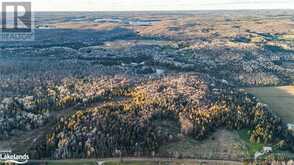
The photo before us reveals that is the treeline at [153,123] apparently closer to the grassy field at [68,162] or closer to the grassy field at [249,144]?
the grassy field at [249,144]

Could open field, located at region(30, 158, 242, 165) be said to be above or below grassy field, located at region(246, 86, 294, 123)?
below

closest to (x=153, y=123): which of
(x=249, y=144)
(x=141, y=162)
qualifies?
(x=141, y=162)

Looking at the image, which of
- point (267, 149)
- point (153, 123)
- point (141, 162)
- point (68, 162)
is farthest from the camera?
point (153, 123)

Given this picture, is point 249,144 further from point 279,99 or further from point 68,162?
point 279,99

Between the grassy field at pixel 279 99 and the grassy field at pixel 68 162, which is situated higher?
the grassy field at pixel 279 99

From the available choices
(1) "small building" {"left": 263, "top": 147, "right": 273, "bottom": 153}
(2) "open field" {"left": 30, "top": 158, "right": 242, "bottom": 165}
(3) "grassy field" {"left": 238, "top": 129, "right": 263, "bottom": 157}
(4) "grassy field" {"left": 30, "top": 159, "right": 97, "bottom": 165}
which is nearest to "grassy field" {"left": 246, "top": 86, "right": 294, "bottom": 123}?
(3) "grassy field" {"left": 238, "top": 129, "right": 263, "bottom": 157}

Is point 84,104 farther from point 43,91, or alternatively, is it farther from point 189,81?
point 189,81

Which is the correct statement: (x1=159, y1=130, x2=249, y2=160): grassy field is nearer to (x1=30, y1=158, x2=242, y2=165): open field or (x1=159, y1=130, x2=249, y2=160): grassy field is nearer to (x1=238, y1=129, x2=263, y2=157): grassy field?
(x1=238, y1=129, x2=263, y2=157): grassy field

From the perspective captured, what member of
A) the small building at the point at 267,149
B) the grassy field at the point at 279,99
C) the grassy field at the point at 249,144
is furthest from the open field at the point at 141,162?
the grassy field at the point at 279,99
